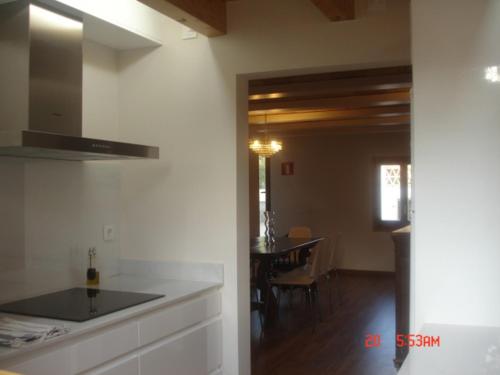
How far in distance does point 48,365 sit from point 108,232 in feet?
4.90

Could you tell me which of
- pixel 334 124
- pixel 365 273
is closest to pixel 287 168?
pixel 334 124

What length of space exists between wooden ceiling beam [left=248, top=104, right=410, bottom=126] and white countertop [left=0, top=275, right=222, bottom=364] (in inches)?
180

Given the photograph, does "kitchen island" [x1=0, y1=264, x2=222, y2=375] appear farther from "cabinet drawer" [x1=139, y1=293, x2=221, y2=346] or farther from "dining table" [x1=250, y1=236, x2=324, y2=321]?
"dining table" [x1=250, y1=236, x2=324, y2=321]

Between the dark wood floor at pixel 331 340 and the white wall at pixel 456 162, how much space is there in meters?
2.46

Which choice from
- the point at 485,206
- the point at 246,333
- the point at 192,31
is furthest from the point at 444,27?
the point at 246,333

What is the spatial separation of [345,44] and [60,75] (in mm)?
1563

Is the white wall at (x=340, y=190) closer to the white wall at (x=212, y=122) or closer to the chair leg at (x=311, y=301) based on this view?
the chair leg at (x=311, y=301)

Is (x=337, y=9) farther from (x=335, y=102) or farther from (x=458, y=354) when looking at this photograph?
(x=335, y=102)

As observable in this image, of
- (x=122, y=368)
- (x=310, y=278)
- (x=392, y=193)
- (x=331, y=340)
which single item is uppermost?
(x=392, y=193)

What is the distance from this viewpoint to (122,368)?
2461 mm

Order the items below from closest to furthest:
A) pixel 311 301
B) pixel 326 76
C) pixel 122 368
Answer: pixel 122 368 < pixel 326 76 < pixel 311 301

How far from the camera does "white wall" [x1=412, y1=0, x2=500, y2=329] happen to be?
77.3 inches

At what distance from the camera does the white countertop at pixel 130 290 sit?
2.07 meters

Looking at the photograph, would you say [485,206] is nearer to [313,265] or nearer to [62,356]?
[62,356]
